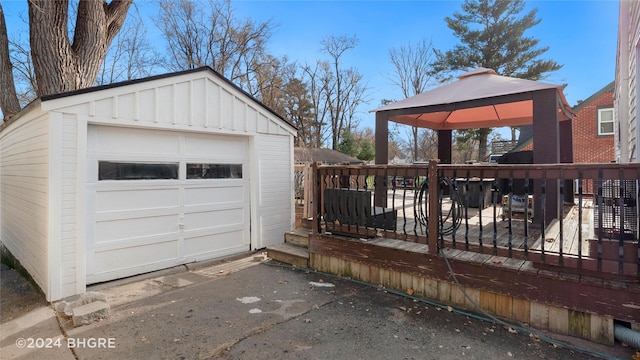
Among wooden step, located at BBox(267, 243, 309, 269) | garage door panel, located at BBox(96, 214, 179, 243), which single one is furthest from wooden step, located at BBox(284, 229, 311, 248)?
garage door panel, located at BBox(96, 214, 179, 243)

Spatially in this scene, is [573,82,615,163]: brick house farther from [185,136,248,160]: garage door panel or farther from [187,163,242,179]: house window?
[187,163,242,179]: house window

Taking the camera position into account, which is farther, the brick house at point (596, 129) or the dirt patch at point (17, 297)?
the brick house at point (596, 129)

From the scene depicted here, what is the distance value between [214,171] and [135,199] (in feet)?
4.10

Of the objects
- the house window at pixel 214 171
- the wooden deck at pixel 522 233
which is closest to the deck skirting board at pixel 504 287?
the wooden deck at pixel 522 233

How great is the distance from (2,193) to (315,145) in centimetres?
2338

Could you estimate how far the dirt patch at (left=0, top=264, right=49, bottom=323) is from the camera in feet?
11.8

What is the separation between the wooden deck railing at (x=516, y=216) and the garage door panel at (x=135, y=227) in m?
2.20

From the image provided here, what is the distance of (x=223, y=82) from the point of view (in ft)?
17.4

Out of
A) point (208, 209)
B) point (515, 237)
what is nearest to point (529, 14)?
point (515, 237)

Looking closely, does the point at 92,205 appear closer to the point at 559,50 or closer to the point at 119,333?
the point at 119,333

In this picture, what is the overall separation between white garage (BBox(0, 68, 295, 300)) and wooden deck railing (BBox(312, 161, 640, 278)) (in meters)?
1.78

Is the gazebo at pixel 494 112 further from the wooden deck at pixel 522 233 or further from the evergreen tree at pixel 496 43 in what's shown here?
the evergreen tree at pixel 496 43

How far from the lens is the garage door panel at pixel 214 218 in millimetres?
5086
